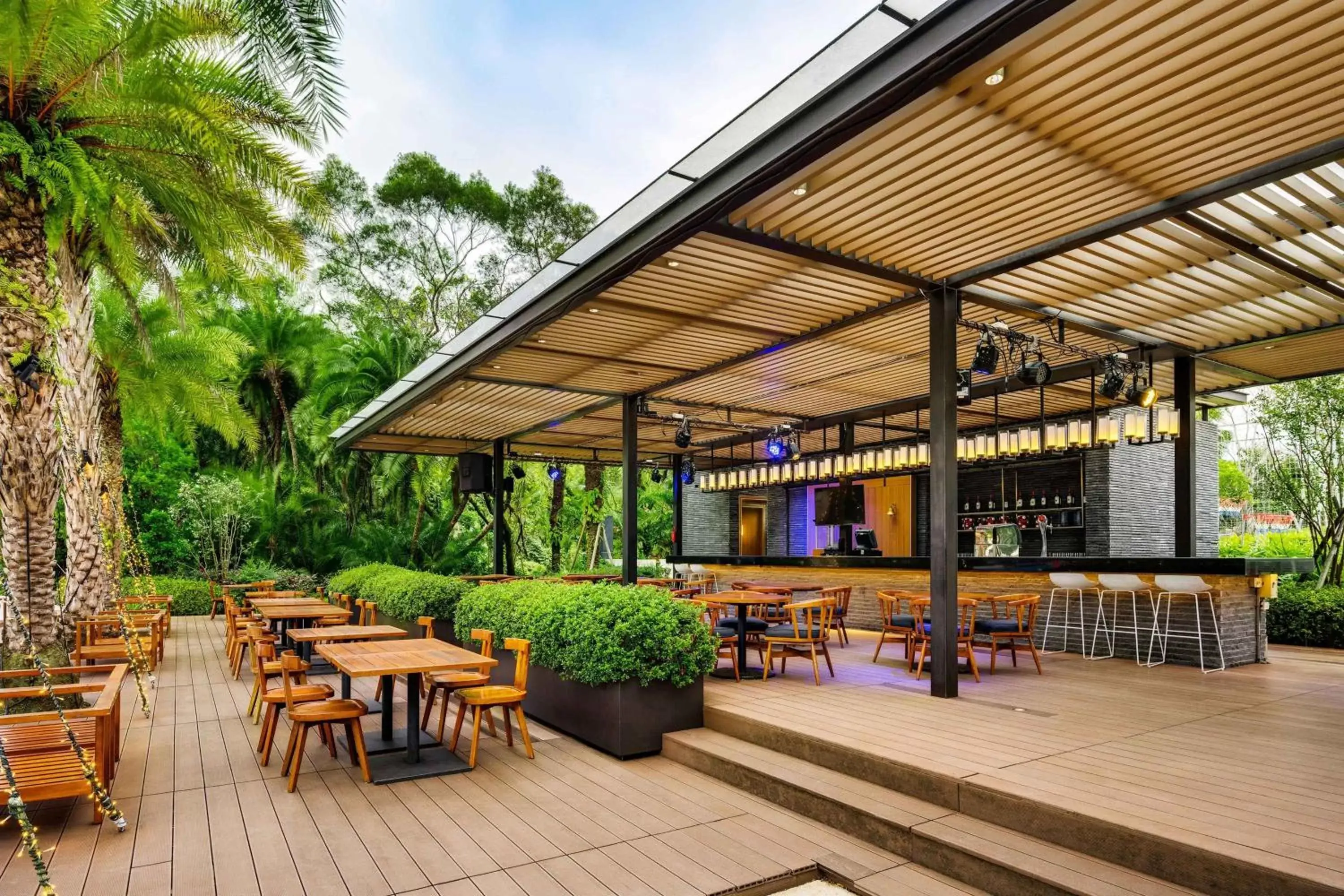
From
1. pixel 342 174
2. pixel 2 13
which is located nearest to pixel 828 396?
pixel 2 13

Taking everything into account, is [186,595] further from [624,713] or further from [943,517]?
[943,517]

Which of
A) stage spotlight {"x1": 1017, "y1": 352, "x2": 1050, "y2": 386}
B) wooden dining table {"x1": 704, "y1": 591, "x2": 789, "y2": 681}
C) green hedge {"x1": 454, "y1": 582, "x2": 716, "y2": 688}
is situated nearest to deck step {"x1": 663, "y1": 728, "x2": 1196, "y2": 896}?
green hedge {"x1": 454, "y1": 582, "x2": 716, "y2": 688}

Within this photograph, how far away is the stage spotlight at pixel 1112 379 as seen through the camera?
25.6 ft

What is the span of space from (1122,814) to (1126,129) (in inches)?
129

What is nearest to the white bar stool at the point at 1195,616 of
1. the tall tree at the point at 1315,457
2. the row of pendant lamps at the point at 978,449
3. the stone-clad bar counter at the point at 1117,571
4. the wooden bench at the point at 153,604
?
the stone-clad bar counter at the point at 1117,571

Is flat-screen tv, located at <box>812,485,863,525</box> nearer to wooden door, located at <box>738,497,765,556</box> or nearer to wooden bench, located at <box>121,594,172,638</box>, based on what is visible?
wooden door, located at <box>738,497,765,556</box>

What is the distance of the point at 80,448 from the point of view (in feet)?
29.4

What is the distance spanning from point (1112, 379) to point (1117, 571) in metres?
1.91

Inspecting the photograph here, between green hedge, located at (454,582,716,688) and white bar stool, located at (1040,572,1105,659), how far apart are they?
4383mm

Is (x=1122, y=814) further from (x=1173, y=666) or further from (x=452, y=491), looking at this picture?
(x=452, y=491)

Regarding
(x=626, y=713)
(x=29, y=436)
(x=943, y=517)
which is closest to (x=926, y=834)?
(x=626, y=713)

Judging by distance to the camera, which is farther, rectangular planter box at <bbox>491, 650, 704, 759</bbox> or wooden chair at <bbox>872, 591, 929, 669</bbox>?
wooden chair at <bbox>872, 591, 929, 669</bbox>

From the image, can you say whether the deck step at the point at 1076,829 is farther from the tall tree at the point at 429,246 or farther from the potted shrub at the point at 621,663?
the tall tree at the point at 429,246

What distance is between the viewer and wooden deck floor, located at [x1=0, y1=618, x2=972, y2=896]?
11.7 ft
